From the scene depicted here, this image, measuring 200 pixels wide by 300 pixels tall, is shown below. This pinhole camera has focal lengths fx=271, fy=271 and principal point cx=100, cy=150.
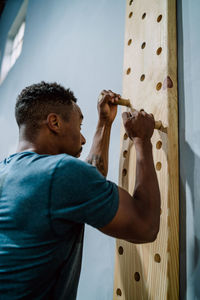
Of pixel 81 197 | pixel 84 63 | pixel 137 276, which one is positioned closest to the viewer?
pixel 81 197

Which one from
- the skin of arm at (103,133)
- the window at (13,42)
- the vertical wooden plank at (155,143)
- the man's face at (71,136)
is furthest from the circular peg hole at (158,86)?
the window at (13,42)

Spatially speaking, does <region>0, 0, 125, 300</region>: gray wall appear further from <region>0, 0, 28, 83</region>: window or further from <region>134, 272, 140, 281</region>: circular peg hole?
<region>0, 0, 28, 83</region>: window

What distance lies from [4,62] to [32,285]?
2.47 metres

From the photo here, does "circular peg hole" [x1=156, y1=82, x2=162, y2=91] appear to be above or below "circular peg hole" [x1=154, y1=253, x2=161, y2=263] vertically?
above

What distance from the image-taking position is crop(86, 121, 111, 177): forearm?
754 mm

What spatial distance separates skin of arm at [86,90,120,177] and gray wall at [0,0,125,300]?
7cm

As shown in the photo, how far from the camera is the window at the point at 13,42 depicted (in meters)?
2.47

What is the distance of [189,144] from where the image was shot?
60 centimetres

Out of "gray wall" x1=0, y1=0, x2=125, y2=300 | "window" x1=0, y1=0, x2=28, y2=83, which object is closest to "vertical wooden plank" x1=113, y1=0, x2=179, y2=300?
"gray wall" x1=0, y1=0, x2=125, y2=300

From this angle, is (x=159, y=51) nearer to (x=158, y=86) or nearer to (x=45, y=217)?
(x=158, y=86)

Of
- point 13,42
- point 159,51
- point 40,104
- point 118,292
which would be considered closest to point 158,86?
point 159,51

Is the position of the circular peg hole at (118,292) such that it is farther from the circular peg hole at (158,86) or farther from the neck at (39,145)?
the circular peg hole at (158,86)

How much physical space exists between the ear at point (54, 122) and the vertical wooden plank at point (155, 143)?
7.2 inches

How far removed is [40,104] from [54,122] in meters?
0.07
